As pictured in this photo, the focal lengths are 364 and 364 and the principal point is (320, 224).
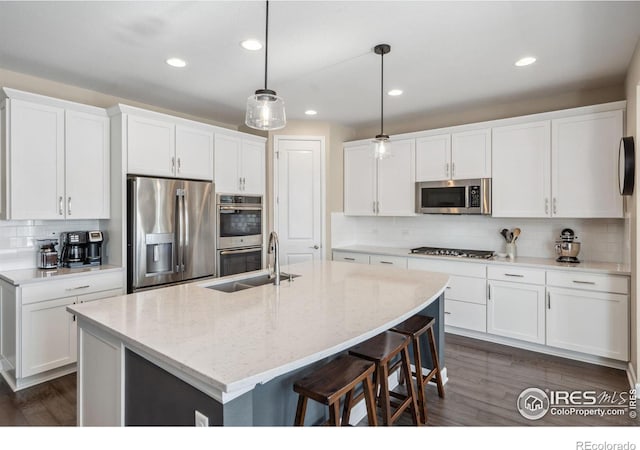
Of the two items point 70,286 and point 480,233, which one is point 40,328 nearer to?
point 70,286

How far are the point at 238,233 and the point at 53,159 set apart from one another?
190 centimetres

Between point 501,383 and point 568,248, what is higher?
point 568,248

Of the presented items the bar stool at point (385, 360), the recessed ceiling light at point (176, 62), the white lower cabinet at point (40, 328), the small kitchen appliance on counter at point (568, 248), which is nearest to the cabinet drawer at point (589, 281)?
the small kitchen appliance on counter at point (568, 248)

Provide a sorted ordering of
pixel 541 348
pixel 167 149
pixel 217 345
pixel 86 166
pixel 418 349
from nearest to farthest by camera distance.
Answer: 1. pixel 217 345
2. pixel 418 349
3. pixel 86 166
4. pixel 541 348
5. pixel 167 149

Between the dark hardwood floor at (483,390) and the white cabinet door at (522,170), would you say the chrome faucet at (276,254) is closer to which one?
the dark hardwood floor at (483,390)

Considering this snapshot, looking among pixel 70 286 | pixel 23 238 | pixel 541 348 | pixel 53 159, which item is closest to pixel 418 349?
pixel 541 348

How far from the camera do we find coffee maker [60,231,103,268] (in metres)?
3.26

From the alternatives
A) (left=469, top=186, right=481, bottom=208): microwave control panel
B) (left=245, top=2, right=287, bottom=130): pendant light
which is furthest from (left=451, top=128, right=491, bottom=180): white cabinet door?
(left=245, top=2, right=287, bottom=130): pendant light

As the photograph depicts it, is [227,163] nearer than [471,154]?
No

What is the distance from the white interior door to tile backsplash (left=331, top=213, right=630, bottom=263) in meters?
0.34

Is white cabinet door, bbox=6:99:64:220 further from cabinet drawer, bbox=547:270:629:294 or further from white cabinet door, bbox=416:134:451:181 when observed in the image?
cabinet drawer, bbox=547:270:629:294

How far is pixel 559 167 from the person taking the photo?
3486 mm
